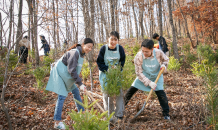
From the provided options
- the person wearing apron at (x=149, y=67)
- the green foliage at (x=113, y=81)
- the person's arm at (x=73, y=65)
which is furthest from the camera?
the person wearing apron at (x=149, y=67)

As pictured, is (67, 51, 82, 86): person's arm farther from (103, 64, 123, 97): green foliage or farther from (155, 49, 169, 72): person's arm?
(155, 49, 169, 72): person's arm

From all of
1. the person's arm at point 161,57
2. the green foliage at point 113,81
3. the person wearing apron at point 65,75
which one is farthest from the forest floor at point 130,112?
the person's arm at point 161,57

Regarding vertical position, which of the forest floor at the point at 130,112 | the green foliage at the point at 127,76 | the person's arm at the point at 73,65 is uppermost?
the person's arm at the point at 73,65

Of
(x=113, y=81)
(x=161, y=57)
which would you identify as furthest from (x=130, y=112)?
(x=161, y=57)

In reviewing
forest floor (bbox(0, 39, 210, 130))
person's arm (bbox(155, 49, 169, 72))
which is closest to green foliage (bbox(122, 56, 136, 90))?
forest floor (bbox(0, 39, 210, 130))

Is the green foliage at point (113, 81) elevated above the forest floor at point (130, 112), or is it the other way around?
the green foliage at point (113, 81)

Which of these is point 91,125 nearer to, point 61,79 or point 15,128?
point 61,79

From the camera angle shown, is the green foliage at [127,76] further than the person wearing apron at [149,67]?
No

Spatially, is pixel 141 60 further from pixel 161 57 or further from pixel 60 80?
pixel 60 80

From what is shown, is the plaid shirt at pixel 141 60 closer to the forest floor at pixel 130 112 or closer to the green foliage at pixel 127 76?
the green foliage at pixel 127 76

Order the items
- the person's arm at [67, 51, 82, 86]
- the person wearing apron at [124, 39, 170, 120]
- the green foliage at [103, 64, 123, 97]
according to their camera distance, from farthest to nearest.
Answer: the person wearing apron at [124, 39, 170, 120] → the person's arm at [67, 51, 82, 86] → the green foliage at [103, 64, 123, 97]

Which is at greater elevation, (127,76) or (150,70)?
(150,70)

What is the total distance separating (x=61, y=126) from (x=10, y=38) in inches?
65.9

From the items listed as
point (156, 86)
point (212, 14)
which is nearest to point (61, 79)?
point (156, 86)
